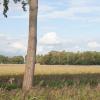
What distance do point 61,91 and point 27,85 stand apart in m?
4.42

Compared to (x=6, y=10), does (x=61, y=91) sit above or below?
below

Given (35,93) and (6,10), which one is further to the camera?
(6,10)

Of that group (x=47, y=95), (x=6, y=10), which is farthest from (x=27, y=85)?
(x=47, y=95)

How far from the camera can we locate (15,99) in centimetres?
1195

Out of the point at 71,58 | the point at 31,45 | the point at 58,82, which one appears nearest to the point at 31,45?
the point at 31,45

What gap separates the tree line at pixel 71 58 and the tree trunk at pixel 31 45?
4344 inches

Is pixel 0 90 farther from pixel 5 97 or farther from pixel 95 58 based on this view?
pixel 95 58

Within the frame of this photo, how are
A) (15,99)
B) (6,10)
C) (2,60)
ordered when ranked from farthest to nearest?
1. (2,60)
2. (6,10)
3. (15,99)

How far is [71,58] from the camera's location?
134 meters

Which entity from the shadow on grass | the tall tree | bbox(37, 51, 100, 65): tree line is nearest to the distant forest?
bbox(37, 51, 100, 65): tree line

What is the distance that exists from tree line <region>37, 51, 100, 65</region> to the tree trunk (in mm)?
110332

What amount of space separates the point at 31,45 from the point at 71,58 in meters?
116

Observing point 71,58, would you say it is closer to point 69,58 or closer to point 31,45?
point 69,58

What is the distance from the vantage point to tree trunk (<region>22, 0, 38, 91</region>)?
18.2 m
